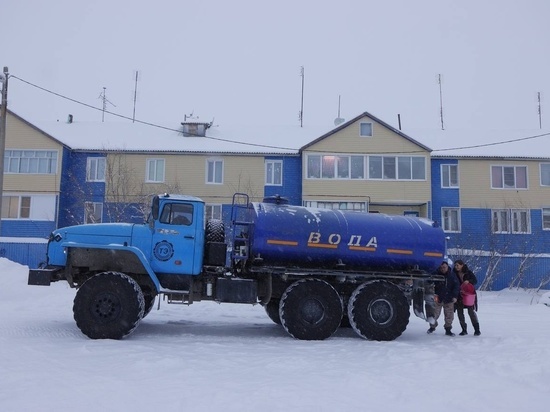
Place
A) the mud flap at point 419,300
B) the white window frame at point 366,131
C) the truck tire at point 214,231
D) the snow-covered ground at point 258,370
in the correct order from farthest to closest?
the white window frame at point 366,131, the mud flap at point 419,300, the truck tire at point 214,231, the snow-covered ground at point 258,370

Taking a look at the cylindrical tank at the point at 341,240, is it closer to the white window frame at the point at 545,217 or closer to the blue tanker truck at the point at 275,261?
the blue tanker truck at the point at 275,261

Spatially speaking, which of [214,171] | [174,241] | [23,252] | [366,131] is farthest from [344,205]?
[174,241]

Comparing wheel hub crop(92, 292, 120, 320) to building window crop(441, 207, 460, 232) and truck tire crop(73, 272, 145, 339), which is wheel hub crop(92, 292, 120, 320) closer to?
truck tire crop(73, 272, 145, 339)

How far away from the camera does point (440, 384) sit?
22.8 feet

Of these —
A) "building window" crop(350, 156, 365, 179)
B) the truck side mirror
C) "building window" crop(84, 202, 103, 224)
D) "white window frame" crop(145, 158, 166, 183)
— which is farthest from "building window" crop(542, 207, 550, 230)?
the truck side mirror

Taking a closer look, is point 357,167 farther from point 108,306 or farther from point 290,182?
point 108,306

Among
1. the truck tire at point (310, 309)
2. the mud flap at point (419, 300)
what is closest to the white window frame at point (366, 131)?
the mud flap at point (419, 300)

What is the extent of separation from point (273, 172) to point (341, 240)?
20830mm

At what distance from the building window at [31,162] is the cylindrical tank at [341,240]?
23.4m

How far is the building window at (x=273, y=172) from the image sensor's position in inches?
1243

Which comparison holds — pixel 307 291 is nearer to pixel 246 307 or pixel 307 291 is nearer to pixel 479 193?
pixel 246 307

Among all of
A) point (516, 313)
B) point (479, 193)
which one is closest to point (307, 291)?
A: point (516, 313)

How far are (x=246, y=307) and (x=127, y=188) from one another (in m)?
15.9

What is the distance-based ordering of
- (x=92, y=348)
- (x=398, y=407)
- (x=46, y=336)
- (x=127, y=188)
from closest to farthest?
(x=398, y=407) → (x=92, y=348) → (x=46, y=336) → (x=127, y=188)
